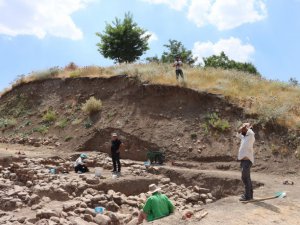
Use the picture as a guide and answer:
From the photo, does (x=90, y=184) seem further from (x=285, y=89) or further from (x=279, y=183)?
(x=285, y=89)

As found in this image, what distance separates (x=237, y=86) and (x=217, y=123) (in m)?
2.79

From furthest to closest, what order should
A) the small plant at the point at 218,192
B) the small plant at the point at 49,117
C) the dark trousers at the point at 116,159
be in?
the small plant at the point at 49,117
the dark trousers at the point at 116,159
the small plant at the point at 218,192

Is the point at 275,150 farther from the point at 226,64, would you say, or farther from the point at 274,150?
the point at 226,64

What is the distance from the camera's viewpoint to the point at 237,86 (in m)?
18.2

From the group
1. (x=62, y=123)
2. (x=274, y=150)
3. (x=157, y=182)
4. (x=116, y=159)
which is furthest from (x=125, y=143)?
(x=274, y=150)

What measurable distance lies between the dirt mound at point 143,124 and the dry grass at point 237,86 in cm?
39

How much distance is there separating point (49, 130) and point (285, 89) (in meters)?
11.4

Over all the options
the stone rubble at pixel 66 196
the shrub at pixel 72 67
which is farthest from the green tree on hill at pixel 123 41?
the stone rubble at pixel 66 196

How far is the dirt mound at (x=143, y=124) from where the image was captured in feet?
50.2

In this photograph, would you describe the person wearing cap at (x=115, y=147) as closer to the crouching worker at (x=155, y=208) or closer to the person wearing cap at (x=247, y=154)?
the person wearing cap at (x=247, y=154)

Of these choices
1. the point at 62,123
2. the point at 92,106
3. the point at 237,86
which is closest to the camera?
the point at 237,86

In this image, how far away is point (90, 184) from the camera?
12.2 metres

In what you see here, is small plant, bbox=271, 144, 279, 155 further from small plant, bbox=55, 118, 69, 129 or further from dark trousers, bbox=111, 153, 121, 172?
small plant, bbox=55, 118, 69, 129

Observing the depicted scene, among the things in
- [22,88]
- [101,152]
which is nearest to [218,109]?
[101,152]
